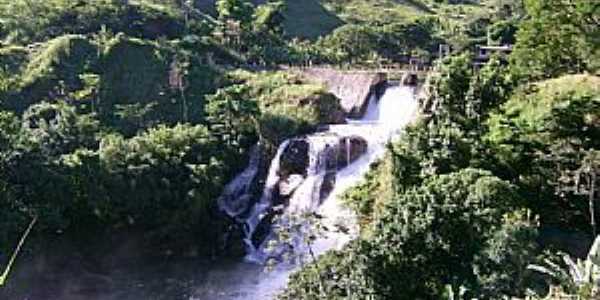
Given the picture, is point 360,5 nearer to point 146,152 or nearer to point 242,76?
point 242,76

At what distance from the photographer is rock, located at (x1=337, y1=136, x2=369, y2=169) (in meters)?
39.1

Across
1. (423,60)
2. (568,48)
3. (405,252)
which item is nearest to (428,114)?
(568,48)

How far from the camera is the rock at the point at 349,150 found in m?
39.1

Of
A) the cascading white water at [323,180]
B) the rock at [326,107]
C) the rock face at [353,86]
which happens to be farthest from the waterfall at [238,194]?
the rock face at [353,86]

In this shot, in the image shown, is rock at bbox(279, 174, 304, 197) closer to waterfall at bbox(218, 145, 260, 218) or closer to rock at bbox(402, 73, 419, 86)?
waterfall at bbox(218, 145, 260, 218)

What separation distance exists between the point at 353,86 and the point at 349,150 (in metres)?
9.16

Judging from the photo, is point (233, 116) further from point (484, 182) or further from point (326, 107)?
point (484, 182)

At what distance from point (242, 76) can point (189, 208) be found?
17682mm

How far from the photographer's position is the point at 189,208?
34.9 metres

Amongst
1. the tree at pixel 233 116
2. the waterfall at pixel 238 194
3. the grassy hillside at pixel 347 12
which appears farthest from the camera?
the grassy hillside at pixel 347 12

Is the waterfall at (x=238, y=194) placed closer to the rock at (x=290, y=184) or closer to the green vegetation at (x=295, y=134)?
the green vegetation at (x=295, y=134)

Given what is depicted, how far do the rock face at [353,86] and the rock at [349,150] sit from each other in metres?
6.43

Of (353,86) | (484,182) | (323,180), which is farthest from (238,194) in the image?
(484,182)

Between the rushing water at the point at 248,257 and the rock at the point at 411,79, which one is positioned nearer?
the rushing water at the point at 248,257
